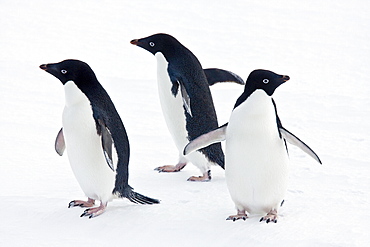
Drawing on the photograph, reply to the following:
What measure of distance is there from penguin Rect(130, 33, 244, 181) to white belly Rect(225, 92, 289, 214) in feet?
2.78

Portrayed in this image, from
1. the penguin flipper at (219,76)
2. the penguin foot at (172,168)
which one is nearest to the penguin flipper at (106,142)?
the penguin foot at (172,168)

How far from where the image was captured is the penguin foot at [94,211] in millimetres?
3475

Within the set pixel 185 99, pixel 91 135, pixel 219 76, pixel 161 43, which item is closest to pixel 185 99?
pixel 185 99

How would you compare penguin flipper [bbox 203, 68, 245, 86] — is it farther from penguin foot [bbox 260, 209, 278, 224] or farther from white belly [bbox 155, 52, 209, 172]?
penguin foot [bbox 260, 209, 278, 224]

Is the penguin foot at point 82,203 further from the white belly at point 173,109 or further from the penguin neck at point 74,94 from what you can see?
the white belly at point 173,109

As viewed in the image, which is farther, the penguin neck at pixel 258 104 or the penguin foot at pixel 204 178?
the penguin foot at pixel 204 178

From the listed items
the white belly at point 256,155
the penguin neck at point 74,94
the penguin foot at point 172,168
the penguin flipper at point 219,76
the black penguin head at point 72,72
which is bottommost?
the penguin foot at point 172,168

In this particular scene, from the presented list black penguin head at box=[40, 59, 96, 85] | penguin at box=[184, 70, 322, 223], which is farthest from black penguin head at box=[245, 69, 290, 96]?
black penguin head at box=[40, 59, 96, 85]

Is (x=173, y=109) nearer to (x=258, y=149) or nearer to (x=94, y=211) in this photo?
(x=94, y=211)

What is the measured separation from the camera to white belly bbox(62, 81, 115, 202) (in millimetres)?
3412

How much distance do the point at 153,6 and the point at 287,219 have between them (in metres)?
7.59

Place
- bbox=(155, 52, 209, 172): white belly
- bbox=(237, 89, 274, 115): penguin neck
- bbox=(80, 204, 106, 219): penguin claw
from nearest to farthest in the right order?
bbox=(237, 89, 274, 115): penguin neck → bbox=(80, 204, 106, 219): penguin claw → bbox=(155, 52, 209, 172): white belly

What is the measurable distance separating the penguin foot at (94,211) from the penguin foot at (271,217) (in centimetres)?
81

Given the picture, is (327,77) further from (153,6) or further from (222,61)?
(153,6)
